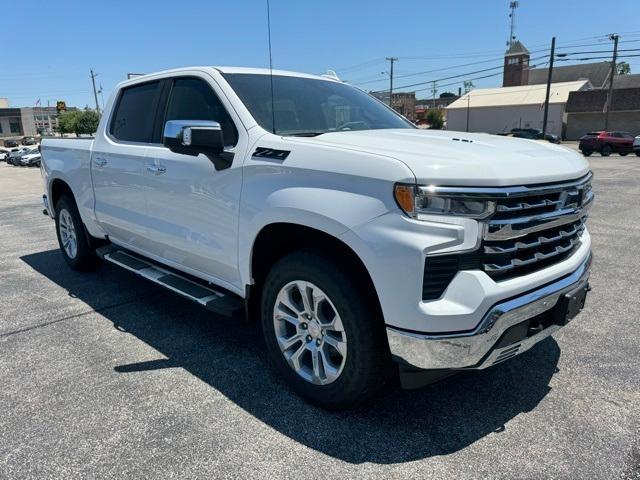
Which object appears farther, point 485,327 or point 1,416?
point 1,416

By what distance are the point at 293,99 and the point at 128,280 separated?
3.01 meters

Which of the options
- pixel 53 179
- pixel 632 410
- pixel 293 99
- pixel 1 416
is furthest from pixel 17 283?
pixel 632 410

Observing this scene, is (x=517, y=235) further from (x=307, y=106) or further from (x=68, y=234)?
(x=68, y=234)

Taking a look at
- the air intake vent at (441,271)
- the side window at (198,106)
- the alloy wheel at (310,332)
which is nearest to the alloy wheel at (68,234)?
the side window at (198,106)

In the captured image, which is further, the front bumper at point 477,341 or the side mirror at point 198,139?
the side mirror at point 198,139

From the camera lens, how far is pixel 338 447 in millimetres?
2588

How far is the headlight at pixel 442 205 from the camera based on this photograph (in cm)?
227

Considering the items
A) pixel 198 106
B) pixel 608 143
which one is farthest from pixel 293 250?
pixel 608 143

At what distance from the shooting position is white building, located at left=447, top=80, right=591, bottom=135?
5659 centimetres

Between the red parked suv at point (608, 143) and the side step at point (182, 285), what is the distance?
3387 cm

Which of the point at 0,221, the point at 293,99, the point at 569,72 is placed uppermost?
the point at 569,72

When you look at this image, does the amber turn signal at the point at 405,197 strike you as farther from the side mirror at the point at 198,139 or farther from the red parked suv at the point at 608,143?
the red parked suv at the point at 608,143

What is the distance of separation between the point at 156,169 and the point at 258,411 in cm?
198

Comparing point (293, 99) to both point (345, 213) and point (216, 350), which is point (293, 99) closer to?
point (345, 213)
